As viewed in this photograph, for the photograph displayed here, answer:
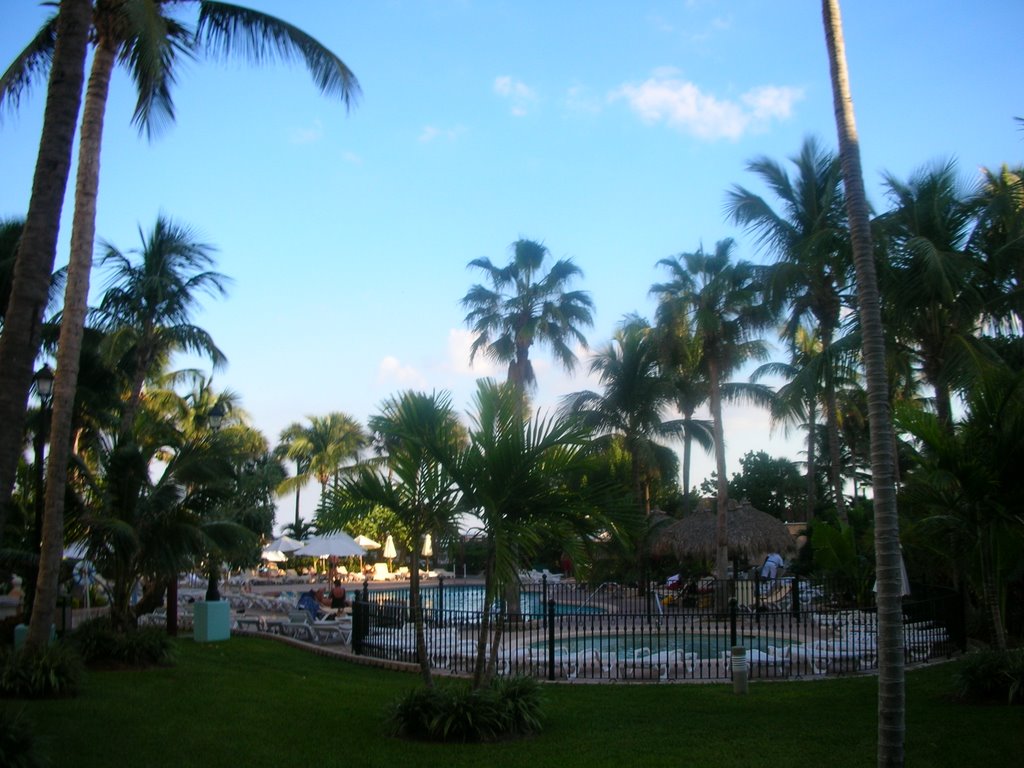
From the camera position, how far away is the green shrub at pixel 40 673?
10961 mm

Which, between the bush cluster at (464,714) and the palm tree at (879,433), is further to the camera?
the bush cluster at (464,714)

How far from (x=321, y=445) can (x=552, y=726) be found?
50.3 m

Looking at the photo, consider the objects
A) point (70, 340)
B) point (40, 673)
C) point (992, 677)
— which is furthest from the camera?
point (70, 340)

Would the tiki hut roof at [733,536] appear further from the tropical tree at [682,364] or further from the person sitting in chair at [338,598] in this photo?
the person sitting in chair at [338,598]

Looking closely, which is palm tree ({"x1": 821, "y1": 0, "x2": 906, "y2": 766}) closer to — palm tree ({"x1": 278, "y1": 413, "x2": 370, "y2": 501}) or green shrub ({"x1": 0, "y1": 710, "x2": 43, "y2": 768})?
green shrub ({"x1": 0, "y1": 710, "x2": 43, "y2": 768})

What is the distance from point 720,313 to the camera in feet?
95.3

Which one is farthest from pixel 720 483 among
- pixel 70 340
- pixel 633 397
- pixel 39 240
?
pixel 39 240

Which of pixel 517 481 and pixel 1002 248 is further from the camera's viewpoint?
pixel 1002 248

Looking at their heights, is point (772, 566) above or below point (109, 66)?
below

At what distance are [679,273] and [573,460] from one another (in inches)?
856

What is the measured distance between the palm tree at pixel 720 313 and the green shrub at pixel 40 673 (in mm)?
19773

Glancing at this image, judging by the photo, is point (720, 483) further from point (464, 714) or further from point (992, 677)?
→ point (464, 714)

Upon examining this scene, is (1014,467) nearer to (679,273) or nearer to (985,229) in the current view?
(985,229)

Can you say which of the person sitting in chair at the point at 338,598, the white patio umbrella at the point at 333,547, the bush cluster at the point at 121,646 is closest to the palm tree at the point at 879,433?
the bush cluster at the point at 121,646
